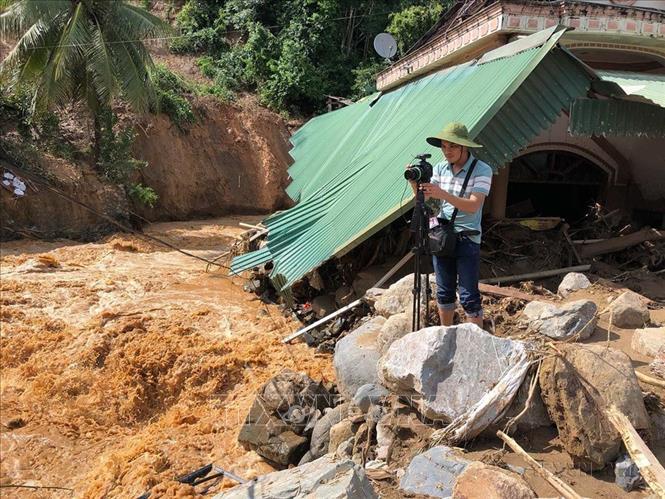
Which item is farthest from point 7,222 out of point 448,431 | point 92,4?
point 448,431

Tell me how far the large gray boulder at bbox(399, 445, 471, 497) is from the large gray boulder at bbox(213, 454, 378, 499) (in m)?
0.31

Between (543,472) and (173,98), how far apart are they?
18999 mm

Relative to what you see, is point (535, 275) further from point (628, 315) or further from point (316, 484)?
point (316, 484)

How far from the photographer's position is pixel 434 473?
3307 mm

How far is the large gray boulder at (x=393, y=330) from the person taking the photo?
16.1ft

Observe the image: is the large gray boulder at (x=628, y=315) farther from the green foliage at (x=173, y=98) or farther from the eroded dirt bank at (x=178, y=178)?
the green foliage at (x=173, y=98)

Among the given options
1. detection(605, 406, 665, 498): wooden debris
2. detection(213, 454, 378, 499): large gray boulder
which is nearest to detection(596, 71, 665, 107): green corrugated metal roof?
detection(605, 406, 665, 498): wooden debris

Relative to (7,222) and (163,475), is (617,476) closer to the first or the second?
(163,475)

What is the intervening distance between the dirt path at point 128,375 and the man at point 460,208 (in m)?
2.13

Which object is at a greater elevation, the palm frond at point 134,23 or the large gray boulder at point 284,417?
the palm frond at point 134,23

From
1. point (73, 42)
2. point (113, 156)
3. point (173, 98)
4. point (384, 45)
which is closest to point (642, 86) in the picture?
point (384, 45)

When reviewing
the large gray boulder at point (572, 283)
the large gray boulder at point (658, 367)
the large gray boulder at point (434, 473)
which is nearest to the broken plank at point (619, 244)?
the large gray boulder at point (572, 283)

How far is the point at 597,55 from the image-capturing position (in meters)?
9.85

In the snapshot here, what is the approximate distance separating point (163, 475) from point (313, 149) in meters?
9.72
